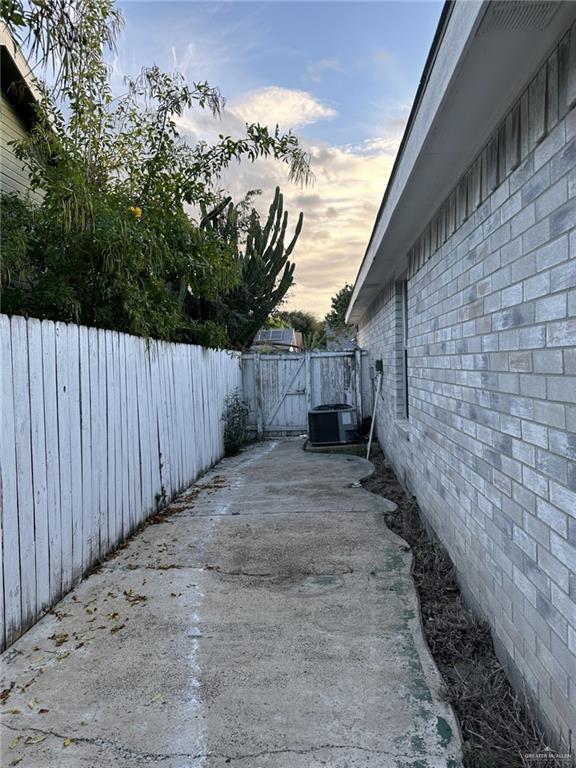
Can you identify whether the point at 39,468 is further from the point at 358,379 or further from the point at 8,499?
the point at 358,379

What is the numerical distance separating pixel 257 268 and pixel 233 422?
4.39 m

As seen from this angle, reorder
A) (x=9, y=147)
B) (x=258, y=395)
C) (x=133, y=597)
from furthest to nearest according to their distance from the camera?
1. (x=258, y=395)
2. (x=9, y=147)
3. (x=133, y=597)

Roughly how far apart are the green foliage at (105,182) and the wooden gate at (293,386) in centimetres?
512

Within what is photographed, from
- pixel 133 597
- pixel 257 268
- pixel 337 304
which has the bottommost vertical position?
pixel 133 597

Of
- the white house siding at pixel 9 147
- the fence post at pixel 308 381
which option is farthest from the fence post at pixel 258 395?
the white house siding at pixel 9 147

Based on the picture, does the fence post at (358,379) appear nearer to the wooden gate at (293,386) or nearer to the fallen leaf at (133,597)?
the wooden gate at (293,386)

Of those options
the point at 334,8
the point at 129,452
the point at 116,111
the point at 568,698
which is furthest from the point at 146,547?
the point at 334,8

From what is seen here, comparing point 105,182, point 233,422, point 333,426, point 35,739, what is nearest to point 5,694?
point 35,739

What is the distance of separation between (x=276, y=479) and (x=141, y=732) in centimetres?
507

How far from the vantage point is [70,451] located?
11.5 feet

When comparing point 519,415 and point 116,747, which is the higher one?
point 519,415

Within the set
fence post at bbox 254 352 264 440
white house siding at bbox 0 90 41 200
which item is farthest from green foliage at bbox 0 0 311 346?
fence post at bbox 254 352 264 440

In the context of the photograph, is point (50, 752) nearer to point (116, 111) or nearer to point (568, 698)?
point (568, 698)

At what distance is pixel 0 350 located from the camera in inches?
108
